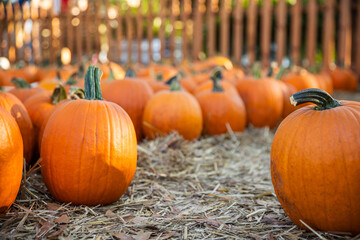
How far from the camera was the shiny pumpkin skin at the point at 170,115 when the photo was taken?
3238mm

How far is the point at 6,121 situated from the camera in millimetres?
1857

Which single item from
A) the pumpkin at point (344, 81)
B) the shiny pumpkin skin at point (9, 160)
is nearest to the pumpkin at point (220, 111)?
the shiny pumpkin skin at point (9, 160)

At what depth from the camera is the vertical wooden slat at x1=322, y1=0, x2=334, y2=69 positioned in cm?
823

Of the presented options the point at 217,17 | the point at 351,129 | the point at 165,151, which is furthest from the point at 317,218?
the point at 217,17

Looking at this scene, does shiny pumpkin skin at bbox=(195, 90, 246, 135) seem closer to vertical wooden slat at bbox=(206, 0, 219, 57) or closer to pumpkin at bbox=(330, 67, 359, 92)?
pumpkin at bbox=(330, 67, 359, 92)

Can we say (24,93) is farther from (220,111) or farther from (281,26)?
(281,26)

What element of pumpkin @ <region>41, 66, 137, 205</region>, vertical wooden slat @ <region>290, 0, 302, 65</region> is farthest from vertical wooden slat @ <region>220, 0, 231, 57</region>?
pumpkin @ <region>41, 66, 137, 205</region>

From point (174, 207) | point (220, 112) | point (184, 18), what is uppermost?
point (184, 18)

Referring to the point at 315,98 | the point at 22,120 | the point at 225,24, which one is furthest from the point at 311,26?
the point at 22,120

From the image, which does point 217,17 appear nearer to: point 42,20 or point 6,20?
point 42,20

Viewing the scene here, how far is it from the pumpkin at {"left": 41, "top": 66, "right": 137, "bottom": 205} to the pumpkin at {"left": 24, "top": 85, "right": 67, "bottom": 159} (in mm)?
569

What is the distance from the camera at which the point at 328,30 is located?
8.34 m

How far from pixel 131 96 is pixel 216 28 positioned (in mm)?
7509

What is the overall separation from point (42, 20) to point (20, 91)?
8850 mm
